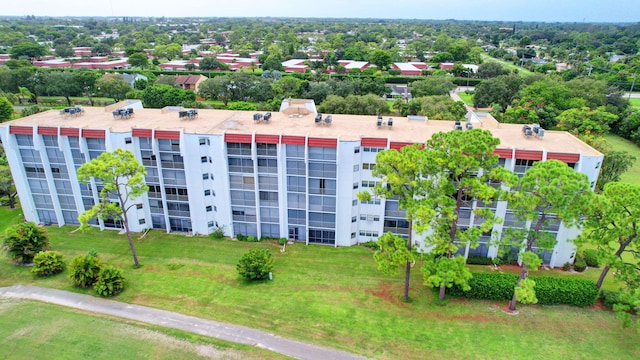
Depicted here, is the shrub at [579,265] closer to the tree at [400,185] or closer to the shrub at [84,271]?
the tree at [400,185]

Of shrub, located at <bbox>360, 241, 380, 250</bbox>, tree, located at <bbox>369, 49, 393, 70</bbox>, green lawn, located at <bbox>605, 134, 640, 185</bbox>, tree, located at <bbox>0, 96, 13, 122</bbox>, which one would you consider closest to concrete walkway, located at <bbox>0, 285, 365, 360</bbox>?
shrub, located at <bbox>360, 241, 380, 250</bbox>

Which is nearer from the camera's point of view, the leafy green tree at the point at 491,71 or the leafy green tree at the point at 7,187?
the leafy green tree at the point at 7,187

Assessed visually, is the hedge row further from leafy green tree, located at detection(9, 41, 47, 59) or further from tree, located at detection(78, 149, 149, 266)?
leafy green tree, located at detection(9, 41, 47, 59)

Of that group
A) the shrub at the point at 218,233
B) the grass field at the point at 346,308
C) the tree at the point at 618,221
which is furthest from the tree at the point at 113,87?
the tree at the point at 618,221

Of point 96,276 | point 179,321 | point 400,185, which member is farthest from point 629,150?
point 96,276

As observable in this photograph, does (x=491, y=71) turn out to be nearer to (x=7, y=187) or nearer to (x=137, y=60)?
(x=137, y=60)

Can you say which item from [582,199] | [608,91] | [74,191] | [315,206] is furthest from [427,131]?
[608,91]
